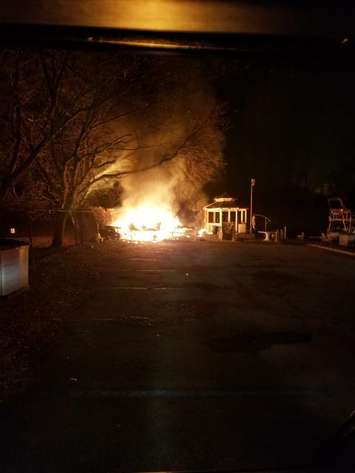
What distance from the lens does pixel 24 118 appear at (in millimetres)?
12703

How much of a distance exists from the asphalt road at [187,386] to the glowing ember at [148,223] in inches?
792

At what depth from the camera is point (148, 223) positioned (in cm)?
3275

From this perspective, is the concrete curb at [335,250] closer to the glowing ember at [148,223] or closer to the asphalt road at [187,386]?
the asphalt road at [187,386]

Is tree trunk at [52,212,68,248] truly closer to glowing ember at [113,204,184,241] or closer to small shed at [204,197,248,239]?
glowing ember at [113,204,184,241]

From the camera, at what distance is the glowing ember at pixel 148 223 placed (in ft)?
98.3

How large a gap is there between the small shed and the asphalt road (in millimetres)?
18150

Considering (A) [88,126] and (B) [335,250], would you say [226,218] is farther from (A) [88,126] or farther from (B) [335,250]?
(A) [88,126]

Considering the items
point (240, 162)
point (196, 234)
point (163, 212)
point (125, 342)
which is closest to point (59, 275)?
point (125, 342)

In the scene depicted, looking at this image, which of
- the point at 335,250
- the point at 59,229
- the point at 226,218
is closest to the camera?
the point at 59,229

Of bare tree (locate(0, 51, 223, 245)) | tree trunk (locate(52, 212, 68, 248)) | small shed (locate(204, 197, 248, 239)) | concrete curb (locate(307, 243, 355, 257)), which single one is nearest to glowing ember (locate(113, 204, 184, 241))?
small shed (locate(204, 197, 248, 239))

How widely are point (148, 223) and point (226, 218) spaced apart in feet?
19.5

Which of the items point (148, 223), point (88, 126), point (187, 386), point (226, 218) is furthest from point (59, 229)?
point (187, 386)

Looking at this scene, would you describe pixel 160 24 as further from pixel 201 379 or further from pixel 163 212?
pixel 163 212

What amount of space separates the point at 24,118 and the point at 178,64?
5.35 m
